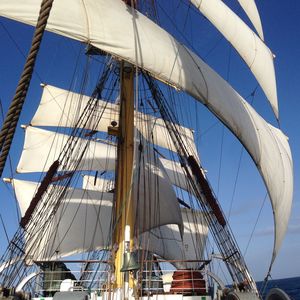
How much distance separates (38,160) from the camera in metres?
23.5

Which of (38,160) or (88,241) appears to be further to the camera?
(38,160)

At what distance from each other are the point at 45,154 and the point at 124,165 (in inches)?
595

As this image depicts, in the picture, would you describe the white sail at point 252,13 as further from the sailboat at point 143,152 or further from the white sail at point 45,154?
the white sail at point 45,154

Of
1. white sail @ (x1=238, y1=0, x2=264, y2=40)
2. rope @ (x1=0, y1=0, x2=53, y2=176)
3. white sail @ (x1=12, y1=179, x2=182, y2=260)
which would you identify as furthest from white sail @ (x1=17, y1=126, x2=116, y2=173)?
rope @ (x1=0, y1=0, x2=53, y2=176)

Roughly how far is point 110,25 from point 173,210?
7899 millimetres

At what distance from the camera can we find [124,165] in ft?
32.0

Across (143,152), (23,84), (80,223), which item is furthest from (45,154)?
(23,84)

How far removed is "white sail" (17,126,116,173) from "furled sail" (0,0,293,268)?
13.1 meters

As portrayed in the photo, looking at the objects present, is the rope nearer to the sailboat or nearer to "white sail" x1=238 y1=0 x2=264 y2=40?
the sailboat

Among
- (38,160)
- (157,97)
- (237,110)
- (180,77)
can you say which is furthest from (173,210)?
(38,160)

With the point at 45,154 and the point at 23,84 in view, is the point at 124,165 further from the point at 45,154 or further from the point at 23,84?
the point at 45,154

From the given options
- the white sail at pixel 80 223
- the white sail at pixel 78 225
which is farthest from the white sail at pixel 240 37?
the white sail at pixel 80 223

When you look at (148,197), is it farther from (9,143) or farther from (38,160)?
(38,160)

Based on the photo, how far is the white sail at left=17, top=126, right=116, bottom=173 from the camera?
75.6 feet
